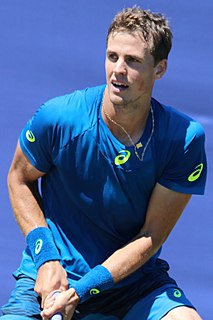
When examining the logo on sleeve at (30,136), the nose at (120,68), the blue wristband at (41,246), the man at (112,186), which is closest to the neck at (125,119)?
the man at (112,186)

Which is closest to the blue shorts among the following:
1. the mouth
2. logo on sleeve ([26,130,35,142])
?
logo on sleeve ([26,130,35,142])

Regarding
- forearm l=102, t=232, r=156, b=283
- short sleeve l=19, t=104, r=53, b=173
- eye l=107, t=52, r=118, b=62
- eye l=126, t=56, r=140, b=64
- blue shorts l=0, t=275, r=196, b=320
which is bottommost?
blue shorts l=0, t=275, r=196, b=320

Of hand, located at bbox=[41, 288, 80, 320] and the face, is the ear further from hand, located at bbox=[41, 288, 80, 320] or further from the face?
hand, located at bbox=[41, 288, 80, 320]

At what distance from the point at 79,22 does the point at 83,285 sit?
191cm

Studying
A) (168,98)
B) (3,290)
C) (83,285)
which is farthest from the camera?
(168,98)

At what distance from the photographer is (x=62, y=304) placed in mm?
4051

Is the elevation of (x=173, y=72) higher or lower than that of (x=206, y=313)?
higher

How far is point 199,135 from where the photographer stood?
4.23 metres

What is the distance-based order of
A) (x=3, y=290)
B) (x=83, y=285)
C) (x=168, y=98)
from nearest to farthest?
(x=83, y=285) → (x=3, y=290) → (x=168, y=98)

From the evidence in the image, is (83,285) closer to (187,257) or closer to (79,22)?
(187,257)

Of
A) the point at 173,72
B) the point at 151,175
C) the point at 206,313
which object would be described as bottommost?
the point at 206,313

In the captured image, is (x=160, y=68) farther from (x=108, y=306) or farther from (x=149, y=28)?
(x=108, y=306)

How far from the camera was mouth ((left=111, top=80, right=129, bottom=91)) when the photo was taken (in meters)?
4.11

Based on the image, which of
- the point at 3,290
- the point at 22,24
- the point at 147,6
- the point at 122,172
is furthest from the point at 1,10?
the point at 122,172
